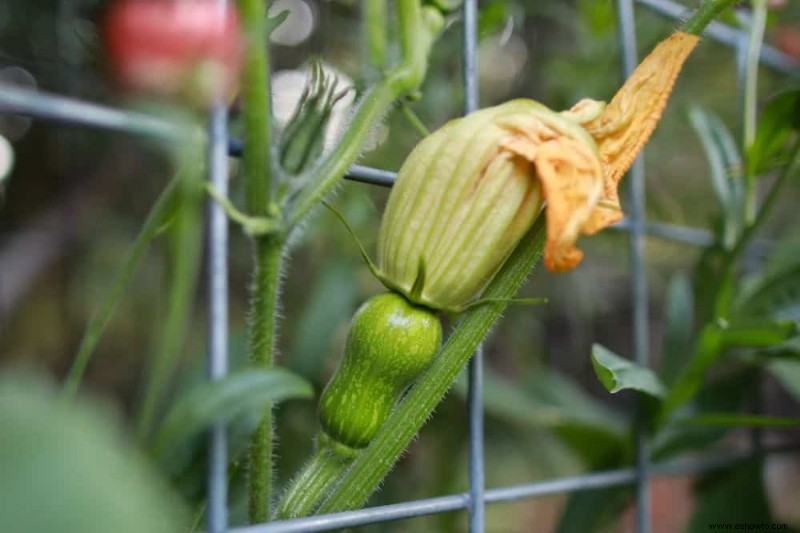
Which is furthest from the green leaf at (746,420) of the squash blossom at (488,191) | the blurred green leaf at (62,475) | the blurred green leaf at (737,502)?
the blurred green leaf at (62,475)

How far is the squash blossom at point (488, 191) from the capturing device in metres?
0.37

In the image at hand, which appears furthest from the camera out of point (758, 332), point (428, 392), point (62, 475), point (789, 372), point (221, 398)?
point (789, 372)

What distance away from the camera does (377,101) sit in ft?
1.34

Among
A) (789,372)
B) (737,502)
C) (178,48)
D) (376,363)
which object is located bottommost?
(737,502)

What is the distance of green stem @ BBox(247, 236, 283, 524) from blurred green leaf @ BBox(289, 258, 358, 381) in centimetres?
18

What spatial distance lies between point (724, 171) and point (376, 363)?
17.0 inches

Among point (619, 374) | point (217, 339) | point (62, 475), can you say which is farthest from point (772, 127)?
point (62, 475)

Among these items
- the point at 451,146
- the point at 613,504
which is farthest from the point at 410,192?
the point at 613,504

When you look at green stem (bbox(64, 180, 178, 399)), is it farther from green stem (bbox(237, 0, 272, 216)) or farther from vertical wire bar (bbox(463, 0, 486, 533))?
vertical wire bar (bbox(463, 0, 486, 533))

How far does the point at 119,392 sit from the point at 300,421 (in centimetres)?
58

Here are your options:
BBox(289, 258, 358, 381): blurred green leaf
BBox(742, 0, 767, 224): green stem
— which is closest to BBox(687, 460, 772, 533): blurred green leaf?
BBox(742, 0, 767, 224): green stem

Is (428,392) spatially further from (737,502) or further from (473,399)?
(737,502)

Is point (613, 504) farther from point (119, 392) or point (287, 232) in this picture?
point (119, 392)

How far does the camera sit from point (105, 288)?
3.59 ft
